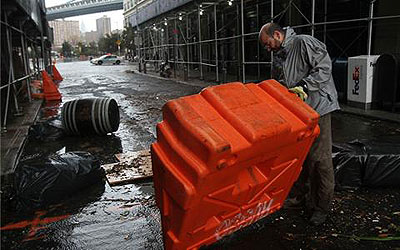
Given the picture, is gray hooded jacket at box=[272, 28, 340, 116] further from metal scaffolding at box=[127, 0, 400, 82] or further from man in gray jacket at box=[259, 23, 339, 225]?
metal scaffolding at box=[127, 0, 400, 82]

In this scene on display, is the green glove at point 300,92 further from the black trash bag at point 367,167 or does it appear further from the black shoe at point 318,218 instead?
the black trash bag at point 367,167

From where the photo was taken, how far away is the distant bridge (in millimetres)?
106375

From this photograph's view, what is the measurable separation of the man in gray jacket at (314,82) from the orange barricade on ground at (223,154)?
21.9 inches

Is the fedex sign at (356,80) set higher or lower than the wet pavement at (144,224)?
higher

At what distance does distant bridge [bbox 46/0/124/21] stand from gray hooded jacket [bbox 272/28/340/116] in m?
110

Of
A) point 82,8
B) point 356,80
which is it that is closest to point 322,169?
point 356,80

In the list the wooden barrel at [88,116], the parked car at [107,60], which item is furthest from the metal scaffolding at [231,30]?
the parked car at [107,60]

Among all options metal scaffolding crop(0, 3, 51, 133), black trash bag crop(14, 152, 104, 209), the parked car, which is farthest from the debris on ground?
the parked car

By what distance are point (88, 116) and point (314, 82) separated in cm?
487

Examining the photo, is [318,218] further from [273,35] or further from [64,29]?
[64,29]

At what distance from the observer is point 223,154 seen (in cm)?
197

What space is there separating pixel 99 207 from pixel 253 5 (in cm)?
1478

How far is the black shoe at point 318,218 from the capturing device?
10.7ft

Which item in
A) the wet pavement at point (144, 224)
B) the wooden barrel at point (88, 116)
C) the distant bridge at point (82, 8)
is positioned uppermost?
the distant bridge at point (82, 8)
